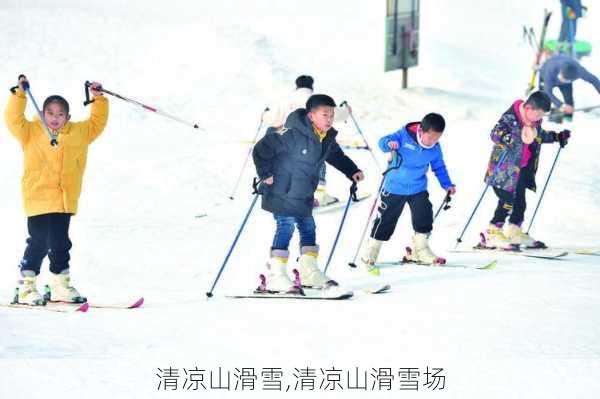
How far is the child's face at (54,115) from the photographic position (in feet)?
23.9

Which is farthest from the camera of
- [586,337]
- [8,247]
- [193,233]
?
[193,233]

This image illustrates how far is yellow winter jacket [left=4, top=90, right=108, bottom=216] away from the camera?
7.28m

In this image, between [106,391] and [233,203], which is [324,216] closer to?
[233,203]

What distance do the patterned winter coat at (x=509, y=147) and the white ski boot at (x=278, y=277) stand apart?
283 centimetres

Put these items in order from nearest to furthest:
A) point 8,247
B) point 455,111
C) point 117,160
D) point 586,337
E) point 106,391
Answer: point 106,391 < point 586,337 < point 8,247 < point 117,160 < point 455,111

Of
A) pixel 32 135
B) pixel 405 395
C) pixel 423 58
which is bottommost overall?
pixel 405 395

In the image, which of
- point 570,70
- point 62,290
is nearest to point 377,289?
point 62,290

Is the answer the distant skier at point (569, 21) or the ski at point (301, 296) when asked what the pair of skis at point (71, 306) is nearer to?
the ski at point (301, 296)

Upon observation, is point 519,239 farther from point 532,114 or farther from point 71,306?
point 71,306

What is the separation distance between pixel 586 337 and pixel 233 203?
7.17 m

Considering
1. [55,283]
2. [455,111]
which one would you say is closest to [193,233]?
[55,283]

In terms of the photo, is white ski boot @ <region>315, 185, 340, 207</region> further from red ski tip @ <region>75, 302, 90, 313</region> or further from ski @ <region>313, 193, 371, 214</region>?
red ski tip @ <region>75, 302, 90, 313</region>

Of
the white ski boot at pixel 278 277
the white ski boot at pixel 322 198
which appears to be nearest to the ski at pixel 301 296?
the white ski boot at pixel 278 277

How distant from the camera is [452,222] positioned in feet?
38.4
